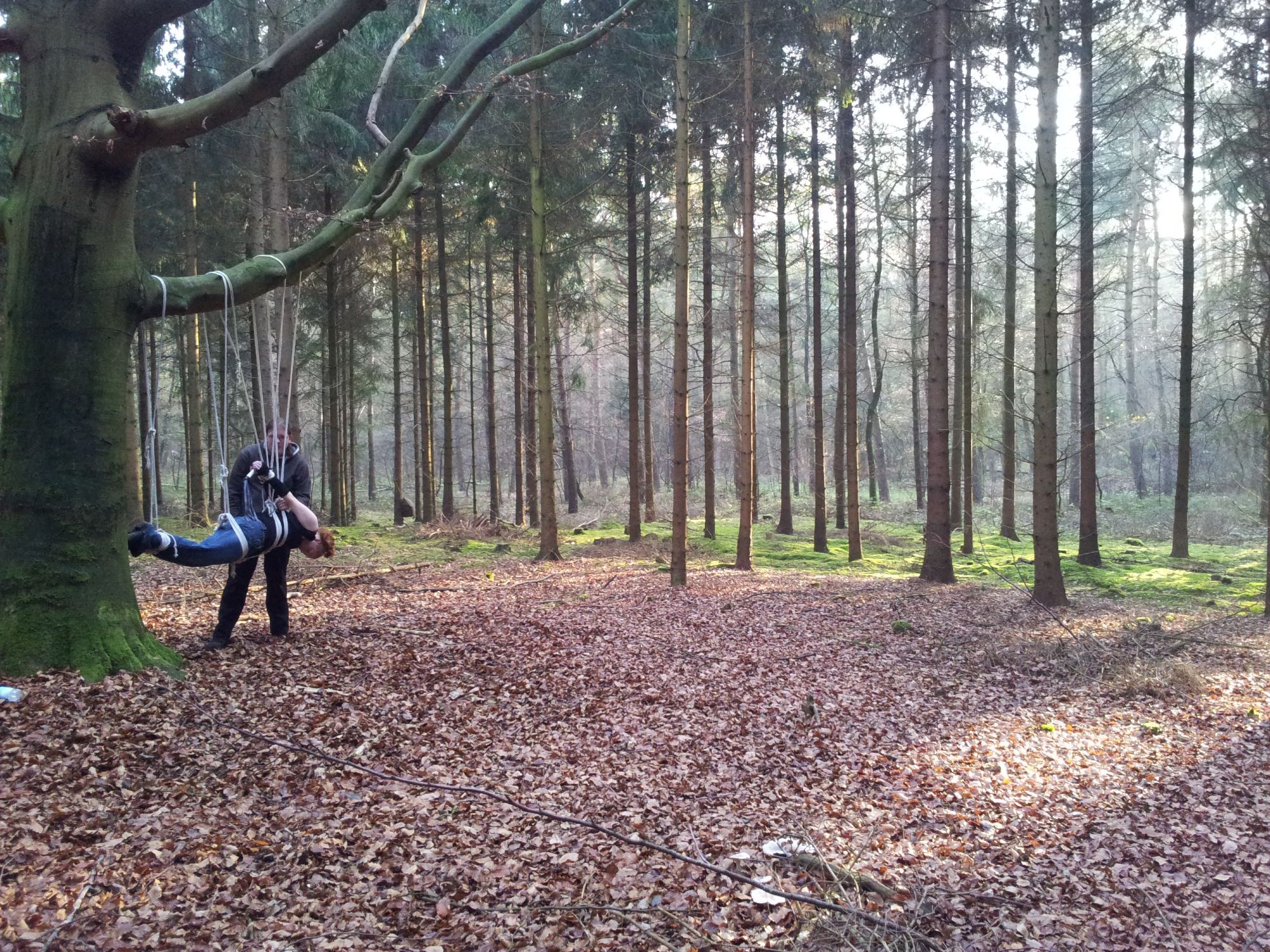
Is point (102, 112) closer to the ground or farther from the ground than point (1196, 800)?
farther from the ground

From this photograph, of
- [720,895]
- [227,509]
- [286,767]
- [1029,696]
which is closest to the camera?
[720,895]

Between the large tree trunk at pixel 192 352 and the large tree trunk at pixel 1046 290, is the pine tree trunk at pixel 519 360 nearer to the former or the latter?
the large tree trunk at pixel 192 352

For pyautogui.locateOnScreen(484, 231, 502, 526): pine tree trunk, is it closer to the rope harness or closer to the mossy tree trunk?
the rope harness

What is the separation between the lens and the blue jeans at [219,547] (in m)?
4.78

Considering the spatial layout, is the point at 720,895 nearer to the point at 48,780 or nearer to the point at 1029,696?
the point at 48,780

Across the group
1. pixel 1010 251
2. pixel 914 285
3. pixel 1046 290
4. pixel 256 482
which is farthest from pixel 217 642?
pixel 914 285

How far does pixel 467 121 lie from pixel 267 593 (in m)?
4.13

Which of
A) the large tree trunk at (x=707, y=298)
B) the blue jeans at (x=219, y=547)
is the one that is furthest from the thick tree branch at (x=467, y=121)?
the large tree trunk at (x=707, y=298)

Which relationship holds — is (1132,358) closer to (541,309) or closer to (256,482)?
(541,309)

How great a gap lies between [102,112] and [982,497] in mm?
40890

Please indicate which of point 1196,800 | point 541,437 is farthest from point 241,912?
point 541,437

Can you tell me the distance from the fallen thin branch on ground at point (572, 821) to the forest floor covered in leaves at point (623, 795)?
1.1 inches

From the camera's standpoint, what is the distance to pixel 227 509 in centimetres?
522

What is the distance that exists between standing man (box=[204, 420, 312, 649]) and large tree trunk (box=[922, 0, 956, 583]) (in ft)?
30.5
